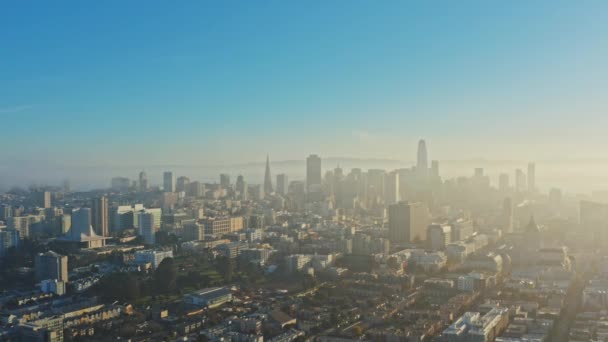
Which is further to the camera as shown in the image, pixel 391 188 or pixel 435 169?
pixel 435 169

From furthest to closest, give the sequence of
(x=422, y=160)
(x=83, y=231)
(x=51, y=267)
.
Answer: (x=422, y=160), (x=83, y=231), (x=51, y=267)

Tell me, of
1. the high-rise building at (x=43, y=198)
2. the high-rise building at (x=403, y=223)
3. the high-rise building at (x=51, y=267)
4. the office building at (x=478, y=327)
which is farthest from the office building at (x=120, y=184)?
the office building at (x=478, y=327)

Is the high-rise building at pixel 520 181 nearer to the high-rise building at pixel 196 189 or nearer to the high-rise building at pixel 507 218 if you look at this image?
the high-rise building at pixel 507 218

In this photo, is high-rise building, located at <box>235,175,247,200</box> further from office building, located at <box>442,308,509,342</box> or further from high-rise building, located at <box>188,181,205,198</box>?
office building, located at <box>442,308,509,342</box>

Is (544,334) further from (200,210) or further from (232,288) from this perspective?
(200,210)

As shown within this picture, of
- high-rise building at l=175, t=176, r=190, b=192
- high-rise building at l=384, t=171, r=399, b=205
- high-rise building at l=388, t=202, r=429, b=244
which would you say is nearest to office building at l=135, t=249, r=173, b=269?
high-rise building at l=388, t=202, r=429, b=244

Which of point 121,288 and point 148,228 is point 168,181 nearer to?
point 148,228

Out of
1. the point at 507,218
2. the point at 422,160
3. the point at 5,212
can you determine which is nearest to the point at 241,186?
the point at 422,160

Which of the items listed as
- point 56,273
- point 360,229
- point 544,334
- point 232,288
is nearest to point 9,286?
point 56,273
